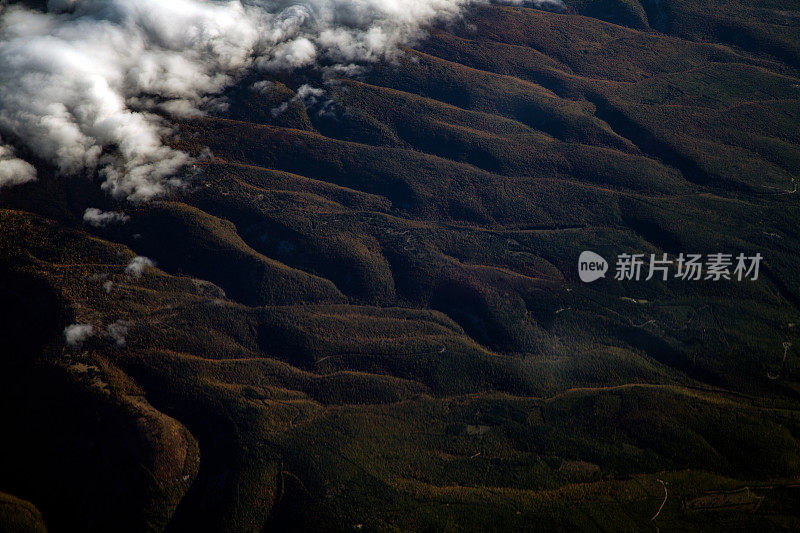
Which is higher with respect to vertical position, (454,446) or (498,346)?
(498,346)

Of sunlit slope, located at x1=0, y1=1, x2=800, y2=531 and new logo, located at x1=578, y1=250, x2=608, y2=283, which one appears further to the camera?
new logo, located at x1=578, y1=250, x2=608, y2=283

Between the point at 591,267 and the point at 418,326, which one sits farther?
the point at 591,267

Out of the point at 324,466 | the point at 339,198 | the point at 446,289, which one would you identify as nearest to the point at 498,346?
the point at 446,289

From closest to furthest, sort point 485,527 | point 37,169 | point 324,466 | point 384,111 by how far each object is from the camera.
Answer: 1. point 485,527
2. point 324,466
3. point 37,169
4. point 384,111

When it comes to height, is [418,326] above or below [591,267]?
below

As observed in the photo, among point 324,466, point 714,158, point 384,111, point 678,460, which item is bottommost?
point 324,466

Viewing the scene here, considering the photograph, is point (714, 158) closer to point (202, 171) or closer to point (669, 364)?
point (669, 364)

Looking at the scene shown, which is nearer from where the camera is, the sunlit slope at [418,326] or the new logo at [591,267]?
the sunlit slope at [418,326]

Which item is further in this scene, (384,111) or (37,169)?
(384,111)
